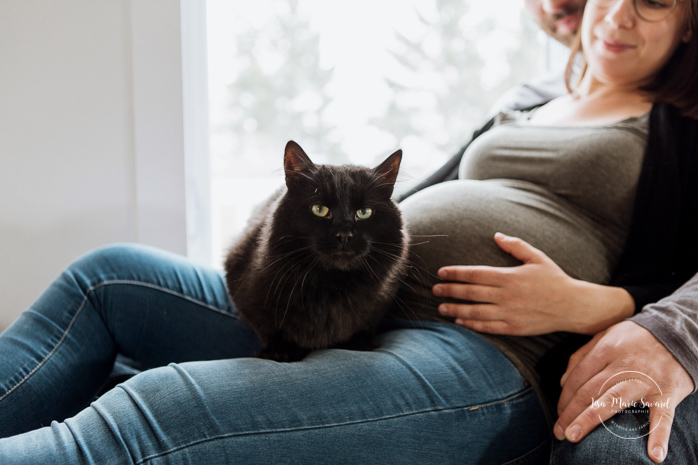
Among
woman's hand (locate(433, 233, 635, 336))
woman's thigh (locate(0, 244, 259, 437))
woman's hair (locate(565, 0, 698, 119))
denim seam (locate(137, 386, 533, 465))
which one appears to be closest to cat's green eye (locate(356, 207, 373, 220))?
woman's hand (locate(433, 233, 635, 336))

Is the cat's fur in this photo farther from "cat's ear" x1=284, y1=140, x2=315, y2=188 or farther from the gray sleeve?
the gray sleeve

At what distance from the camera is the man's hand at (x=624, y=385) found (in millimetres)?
789

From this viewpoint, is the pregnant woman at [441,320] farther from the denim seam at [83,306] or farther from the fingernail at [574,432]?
the fingernail at [574,432]

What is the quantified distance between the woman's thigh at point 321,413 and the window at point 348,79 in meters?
0.98

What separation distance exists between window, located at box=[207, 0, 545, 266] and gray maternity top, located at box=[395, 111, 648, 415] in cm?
74

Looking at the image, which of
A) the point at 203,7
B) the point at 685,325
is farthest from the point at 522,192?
the point at 203,7

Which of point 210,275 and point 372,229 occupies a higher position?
point 372,229

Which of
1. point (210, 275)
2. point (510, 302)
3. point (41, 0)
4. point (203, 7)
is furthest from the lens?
point (203, 7)

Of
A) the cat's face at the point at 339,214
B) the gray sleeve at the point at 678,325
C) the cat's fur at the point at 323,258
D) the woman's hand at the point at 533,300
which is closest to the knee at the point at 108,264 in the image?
the cat's fur at the point at 323,258

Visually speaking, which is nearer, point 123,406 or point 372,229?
point 123,406

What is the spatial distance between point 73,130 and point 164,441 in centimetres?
117

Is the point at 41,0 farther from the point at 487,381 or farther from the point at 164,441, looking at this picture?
the point at 487,381

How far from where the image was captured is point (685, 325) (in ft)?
2.79

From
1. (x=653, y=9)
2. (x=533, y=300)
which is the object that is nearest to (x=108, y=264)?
(x=533, y=300)
